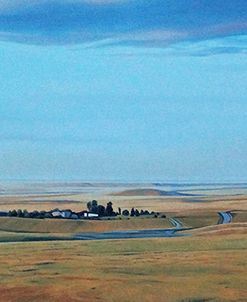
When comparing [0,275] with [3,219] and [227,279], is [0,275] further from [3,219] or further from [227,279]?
[227,279]

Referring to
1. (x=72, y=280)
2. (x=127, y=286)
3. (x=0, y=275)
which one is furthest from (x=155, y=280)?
(x=0, y=275)

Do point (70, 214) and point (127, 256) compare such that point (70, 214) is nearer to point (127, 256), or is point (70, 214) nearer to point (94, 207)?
point (94, 207)

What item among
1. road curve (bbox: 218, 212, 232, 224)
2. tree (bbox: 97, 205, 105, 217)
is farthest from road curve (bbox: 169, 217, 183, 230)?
tree (bbox: 97, 205, 105, 217)

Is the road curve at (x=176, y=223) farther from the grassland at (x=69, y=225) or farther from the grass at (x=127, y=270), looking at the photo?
the grass at (x=127, y=270)

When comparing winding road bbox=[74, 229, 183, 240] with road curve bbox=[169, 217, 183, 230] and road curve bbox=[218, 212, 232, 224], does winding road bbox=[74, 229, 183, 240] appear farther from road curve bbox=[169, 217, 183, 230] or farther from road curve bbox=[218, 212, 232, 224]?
road curve bbox=[218, 212, 232, 224]

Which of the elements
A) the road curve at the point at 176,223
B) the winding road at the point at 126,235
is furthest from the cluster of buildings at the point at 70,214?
the road curve at the point at 176,223

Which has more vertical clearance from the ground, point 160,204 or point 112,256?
point 160,204
